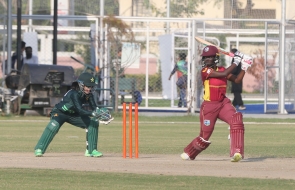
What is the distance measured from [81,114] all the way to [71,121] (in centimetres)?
50

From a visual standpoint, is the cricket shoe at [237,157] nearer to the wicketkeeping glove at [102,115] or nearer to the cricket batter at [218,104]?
the cricket batter at [218,104]

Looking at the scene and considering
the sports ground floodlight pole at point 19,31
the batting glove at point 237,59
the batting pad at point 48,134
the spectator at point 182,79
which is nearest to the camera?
the batting glove at point 237,59

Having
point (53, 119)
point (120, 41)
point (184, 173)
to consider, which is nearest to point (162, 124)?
point (120, 41)

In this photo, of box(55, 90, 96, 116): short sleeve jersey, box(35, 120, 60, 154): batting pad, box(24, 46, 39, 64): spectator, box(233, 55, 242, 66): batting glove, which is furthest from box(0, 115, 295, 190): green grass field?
box(24, 46, 39, 64): spectator

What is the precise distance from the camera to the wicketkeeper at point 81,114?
13.7m

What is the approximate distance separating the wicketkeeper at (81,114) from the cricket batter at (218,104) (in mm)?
1589

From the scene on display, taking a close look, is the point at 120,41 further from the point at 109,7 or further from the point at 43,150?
the point at 43,150

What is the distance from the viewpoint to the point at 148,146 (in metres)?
17.0

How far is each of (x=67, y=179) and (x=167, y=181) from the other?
4.27 feet

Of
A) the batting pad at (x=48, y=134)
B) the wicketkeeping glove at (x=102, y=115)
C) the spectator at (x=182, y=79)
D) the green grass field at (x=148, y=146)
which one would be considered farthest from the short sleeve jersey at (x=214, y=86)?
the spectator at (x=182, y=79)

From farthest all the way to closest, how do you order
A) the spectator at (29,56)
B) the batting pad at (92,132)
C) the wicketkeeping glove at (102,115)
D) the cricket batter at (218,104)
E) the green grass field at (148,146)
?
the spectator at (29,56) → the batting pad at (92,132) → the wicketkeeping glove at (102,115) → the cricket batter at (218,104) → the green grass field at (148,146)

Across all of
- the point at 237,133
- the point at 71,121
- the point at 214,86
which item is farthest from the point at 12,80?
the point at 237,133

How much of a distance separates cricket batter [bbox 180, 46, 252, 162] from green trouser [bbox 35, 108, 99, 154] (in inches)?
68.3

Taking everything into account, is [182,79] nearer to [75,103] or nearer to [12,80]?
[12,80]
